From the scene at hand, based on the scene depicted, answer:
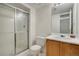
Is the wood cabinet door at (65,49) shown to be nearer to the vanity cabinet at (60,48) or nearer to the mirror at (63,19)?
the vanity cabinet at (60,48)

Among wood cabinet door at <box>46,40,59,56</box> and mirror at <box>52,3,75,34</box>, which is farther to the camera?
mirror at <box>52,3,75,34</box>

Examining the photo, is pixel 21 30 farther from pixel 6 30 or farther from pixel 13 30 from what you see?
pixel 6 30

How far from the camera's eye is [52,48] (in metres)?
1.81

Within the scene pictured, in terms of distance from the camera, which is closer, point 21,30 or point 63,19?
point 63,19

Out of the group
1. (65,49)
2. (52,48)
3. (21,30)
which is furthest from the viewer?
(21,30)

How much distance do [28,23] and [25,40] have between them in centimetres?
62

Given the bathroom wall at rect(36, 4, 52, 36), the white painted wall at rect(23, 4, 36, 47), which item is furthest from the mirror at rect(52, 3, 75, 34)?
the white painted wall at rect(23, 4, 36, 47)

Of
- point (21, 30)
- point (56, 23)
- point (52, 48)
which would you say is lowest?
point (52, 48)

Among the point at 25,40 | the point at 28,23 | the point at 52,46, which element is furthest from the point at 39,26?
the point at 25,40

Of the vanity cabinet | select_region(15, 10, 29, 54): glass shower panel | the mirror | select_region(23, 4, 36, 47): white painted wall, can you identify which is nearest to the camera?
the vanity cabinet

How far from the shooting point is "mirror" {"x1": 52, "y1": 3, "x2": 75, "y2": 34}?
1915 millimetres

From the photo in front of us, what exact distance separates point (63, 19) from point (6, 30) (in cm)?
153

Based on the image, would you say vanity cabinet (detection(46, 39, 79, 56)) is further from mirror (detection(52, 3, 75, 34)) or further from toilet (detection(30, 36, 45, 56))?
mirror (detection(52, 3, 75, 34))

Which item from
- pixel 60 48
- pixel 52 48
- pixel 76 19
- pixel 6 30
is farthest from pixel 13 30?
pixel 76 19
